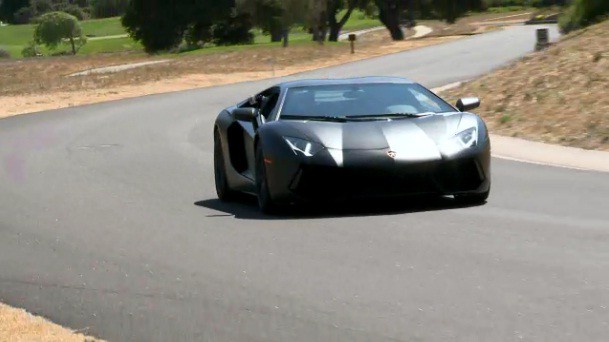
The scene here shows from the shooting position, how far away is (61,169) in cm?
1922

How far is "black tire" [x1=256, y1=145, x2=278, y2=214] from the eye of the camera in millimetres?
12250

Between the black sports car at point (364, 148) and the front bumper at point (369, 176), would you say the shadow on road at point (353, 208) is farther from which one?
the front bumper at point (369, 176)

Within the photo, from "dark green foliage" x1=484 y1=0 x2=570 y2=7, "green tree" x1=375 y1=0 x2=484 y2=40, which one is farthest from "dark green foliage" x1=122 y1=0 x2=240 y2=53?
"dark green foliage" x1=484 y1=0 x2=570 y2=7

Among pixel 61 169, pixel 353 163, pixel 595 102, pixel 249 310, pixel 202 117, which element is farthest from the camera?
pixel 202 117

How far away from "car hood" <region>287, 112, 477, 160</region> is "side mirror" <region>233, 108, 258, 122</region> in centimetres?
69

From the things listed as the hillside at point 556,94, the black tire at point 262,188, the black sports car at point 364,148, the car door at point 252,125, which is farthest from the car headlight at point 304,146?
the hillside at point 556,94

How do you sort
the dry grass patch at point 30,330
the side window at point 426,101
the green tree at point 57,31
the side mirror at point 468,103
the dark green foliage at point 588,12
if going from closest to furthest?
the dry grass patch at point 30,330 < the side window at point 426,101 < the side mirror at point 468,103 < the dark green foliage at point 588,12 < the green tree at point 57,31

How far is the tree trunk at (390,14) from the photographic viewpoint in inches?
3733

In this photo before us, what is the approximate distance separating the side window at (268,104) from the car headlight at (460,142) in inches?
76.6

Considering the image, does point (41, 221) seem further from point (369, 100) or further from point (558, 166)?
point (558, 166)

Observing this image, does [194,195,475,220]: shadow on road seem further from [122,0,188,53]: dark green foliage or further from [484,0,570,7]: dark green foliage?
[122,0,188,53]: dark green foliage

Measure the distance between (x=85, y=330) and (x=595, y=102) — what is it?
16.4 meters

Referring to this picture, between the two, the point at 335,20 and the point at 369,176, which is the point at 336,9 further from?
the point at 369,176

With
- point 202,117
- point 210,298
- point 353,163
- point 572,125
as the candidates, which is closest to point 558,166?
point 572,125
